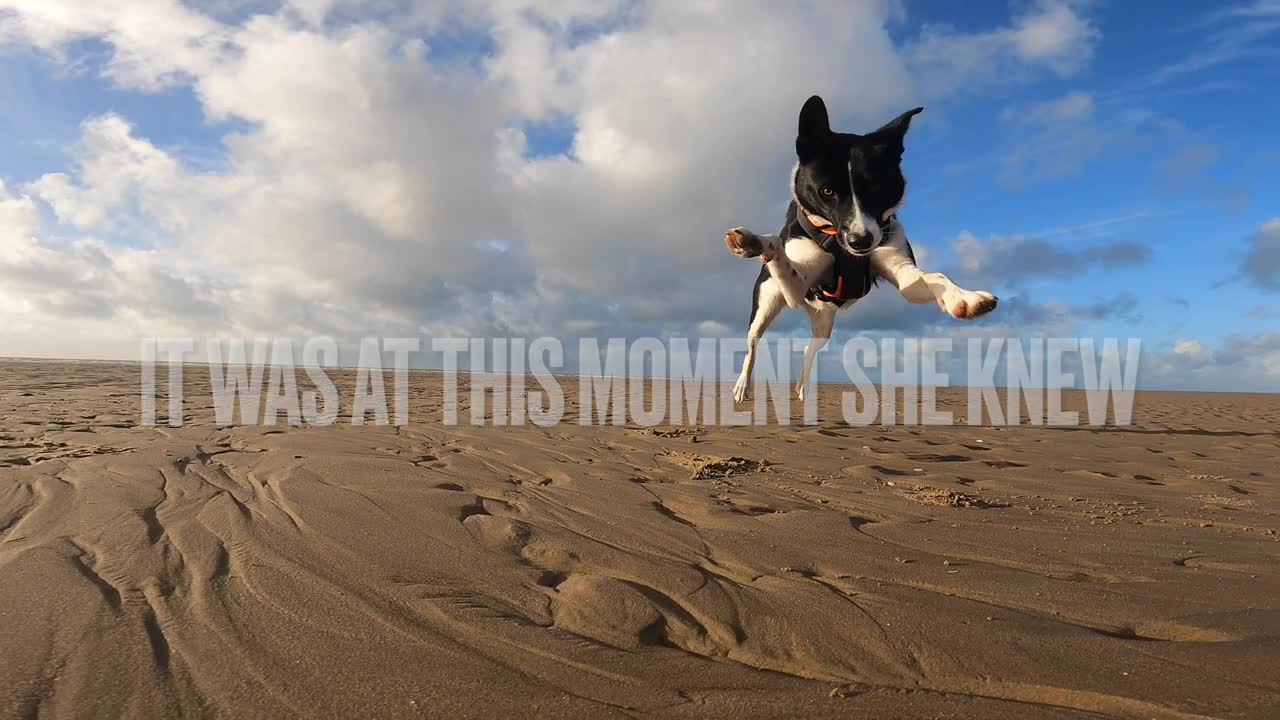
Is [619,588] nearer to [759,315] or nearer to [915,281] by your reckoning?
[759,315]

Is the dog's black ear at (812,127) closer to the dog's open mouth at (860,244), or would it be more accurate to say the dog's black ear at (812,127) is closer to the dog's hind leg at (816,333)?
the dog's open mouth at (860,244)

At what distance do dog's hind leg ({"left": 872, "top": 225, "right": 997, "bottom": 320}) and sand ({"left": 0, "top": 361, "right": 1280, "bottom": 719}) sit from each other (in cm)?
130

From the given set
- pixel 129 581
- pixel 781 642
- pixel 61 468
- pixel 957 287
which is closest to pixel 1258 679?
pixel 781 642

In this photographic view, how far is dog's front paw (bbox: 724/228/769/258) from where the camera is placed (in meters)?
2.07

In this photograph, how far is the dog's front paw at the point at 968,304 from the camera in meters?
1.94

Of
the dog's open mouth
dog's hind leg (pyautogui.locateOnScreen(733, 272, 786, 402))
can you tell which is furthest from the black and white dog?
dog's hind leg (pyautogui.locateOnScreen(733, 272, 786, 402))

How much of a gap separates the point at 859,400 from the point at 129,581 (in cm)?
1746

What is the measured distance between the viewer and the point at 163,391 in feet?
50.3

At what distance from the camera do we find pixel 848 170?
1961 mm

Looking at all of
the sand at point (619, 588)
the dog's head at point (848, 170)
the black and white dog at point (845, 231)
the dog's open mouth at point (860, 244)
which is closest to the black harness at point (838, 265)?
the black and white dog at point (845, 231)

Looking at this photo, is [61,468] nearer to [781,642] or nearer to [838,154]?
[781,642]

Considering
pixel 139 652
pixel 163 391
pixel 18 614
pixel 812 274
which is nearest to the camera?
pixel 812 274

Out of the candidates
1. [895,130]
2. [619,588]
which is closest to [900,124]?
[895,130]

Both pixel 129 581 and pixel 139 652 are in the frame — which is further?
pixel 129 581
